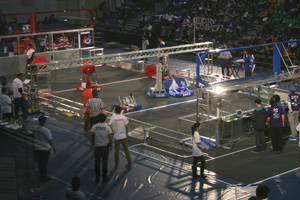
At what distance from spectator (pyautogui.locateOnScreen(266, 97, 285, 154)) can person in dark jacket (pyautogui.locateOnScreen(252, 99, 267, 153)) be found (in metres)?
0.20

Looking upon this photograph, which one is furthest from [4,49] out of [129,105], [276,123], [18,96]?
[276,123]

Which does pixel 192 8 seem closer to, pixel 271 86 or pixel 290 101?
pixel 271 86

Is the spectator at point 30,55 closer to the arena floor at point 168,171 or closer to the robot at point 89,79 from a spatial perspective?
the robot at point 89,79

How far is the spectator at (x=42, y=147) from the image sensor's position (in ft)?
42.8

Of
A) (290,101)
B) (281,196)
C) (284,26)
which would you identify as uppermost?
(284,26)

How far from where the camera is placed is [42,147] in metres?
13.1

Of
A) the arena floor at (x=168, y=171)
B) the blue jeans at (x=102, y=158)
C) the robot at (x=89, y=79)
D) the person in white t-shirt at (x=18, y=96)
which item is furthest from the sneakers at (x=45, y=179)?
the robot at (x=89, y=79)

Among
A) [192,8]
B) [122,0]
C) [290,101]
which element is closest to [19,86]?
[290,101]

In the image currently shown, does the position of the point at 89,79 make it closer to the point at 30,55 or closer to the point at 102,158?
the point at 30,55

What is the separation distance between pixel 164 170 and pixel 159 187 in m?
1.18

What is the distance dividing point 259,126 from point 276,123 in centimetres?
50

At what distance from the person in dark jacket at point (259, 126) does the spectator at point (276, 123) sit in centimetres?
20

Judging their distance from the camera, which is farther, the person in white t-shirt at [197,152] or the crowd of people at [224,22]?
the crowd of people at [224,22]

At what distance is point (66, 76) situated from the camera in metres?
27.6
